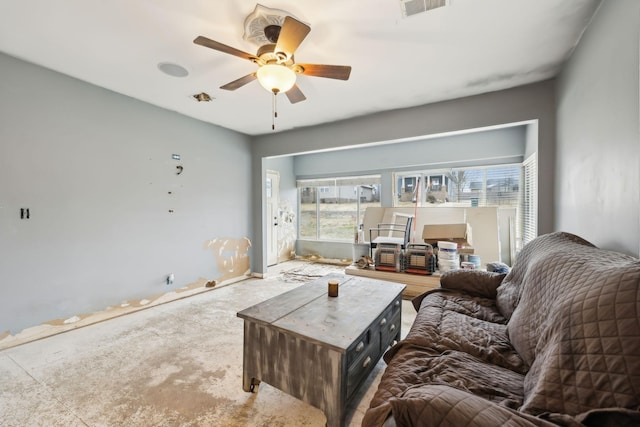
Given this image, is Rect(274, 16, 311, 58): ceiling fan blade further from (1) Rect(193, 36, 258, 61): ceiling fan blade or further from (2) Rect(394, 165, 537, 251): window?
(2) Rect(394, 165, 537, 251): window

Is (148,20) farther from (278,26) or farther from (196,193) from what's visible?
(196,193)

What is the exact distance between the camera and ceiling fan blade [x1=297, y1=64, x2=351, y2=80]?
2012 millimetres

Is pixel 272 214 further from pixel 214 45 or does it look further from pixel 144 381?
pixel 214 45

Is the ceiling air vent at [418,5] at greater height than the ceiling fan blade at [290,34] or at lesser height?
greater

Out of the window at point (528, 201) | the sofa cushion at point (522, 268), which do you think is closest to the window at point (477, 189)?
the window at point (528, 201)

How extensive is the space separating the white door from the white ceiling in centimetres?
286

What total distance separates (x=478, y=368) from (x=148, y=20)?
2.98 meters

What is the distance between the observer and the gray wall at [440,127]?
2.84 metres

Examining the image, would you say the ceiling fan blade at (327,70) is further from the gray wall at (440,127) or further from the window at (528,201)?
the window at (528,201)

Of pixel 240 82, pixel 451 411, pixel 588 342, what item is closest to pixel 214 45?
pixel 240 82

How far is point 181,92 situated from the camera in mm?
3141

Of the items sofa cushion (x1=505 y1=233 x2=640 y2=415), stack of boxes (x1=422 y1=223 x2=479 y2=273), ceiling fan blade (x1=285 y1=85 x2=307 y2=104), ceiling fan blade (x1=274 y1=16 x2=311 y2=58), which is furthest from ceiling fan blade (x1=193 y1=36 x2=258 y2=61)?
stack of boxes (x1=422 y1=223 x2=479 y2=273)

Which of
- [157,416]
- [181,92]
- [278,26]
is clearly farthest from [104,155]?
[157,416]

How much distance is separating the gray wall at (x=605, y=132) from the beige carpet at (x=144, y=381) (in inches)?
71.4
